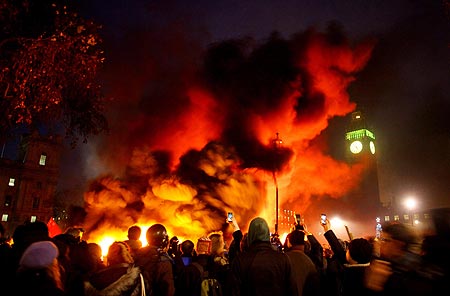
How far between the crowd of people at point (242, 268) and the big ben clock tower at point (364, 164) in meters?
100

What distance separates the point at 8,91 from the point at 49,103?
118 cm

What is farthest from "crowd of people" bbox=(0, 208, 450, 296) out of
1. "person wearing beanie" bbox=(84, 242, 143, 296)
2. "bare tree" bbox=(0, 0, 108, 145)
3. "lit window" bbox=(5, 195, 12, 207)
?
"lit window" bbox=(5, 195, 12, 207)

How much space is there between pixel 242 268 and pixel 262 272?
27 centimetres

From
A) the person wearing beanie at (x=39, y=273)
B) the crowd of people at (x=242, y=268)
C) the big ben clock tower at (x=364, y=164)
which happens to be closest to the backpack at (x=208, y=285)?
the crowd of people at (x=242, y=268)

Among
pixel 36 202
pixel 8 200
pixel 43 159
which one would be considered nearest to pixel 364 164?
pixel 43 159

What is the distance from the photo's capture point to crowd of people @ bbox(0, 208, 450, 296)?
3006mm

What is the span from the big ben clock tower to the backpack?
327 feet

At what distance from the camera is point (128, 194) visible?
69.6ft

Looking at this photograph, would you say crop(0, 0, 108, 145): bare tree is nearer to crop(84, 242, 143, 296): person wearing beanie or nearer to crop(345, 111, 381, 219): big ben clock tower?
crop(84, 242, 143, 296): person wearing beanie

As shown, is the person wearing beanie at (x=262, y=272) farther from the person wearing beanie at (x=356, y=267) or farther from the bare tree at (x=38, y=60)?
the bare tree at (x=38, y=60)

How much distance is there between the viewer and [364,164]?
103 meters

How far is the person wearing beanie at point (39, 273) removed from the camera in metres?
2.87

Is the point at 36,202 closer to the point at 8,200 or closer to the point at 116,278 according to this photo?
the point at 8,200

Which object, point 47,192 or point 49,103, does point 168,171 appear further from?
point 47,192
